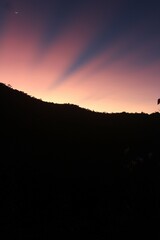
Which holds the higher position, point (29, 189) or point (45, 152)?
point (45, 152)

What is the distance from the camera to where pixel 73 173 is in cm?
2272

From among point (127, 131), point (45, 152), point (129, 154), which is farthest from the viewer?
point (127, 131)

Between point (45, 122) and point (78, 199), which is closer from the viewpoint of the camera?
point (78, 199)

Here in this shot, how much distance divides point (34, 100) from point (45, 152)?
11.0m

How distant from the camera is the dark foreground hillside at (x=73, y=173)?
18.0 metres

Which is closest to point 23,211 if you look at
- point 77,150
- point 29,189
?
point 29,189

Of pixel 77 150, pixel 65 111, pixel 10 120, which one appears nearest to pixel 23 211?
pixel 77 150

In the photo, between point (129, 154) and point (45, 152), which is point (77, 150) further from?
point (129, 154)

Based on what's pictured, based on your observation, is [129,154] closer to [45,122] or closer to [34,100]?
[45,122]

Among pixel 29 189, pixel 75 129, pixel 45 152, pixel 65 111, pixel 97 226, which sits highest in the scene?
pixel 65 111

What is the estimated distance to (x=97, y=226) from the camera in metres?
18.1

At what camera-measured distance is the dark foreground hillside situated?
710 inches

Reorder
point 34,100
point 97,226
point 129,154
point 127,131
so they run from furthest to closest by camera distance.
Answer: point 34,100 < point 127,131 < point 129,154 < point 97,226

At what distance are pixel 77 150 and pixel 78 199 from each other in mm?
6520
